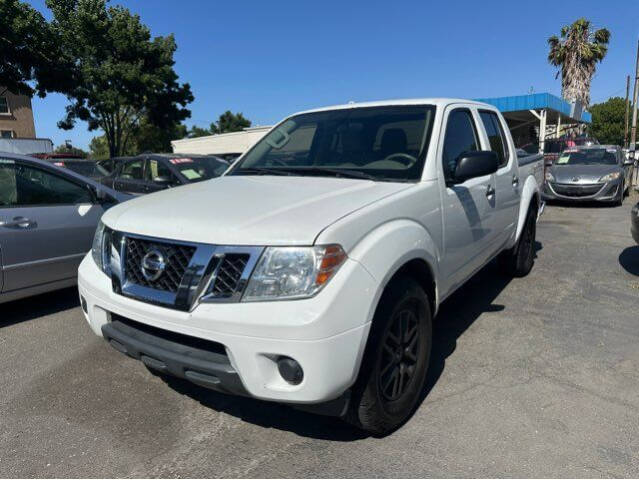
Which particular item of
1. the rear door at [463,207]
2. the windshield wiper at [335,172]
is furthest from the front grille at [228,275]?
the rear door at [463,207]

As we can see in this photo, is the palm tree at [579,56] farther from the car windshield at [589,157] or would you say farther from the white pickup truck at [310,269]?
the white pickup truck at [310,269]

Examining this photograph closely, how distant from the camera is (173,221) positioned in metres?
2.19

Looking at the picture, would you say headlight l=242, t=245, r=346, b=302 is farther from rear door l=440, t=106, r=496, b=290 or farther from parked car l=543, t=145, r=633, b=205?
parked car l=543, t=145, r=633, b=205

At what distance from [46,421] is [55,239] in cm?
199

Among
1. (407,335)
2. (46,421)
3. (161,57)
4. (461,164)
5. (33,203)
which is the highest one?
(161,57)

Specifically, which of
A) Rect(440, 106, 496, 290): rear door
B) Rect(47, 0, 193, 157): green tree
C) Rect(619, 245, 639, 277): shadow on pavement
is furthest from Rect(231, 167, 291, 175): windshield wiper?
Rect(47, 0, 193, 157): green tree

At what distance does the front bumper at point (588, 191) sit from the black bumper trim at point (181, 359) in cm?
1091

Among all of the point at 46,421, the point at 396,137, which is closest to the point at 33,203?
the point at 46,421

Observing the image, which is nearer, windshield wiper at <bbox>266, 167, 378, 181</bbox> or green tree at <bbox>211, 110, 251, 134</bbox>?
windshield wiper at <bbox>266, 167, 378, 181</bbox>

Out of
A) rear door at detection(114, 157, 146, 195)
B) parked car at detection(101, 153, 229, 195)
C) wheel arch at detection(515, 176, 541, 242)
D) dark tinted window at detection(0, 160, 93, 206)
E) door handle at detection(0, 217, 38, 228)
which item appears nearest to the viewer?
door handle at detection(0, 217, 38, 228)

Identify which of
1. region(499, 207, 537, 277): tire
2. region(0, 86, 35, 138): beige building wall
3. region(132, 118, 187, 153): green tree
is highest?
region(0, 86, 35, 138): beige building wall

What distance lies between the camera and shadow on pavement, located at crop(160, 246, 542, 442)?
8.13ft

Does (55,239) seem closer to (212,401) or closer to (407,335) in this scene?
(212,401)

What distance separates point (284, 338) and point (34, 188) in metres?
3.47
